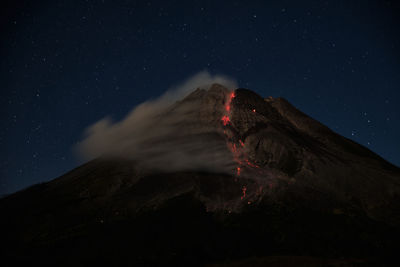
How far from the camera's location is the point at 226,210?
35562 mm

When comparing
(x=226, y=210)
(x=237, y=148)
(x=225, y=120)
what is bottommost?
(x=226, y=210)

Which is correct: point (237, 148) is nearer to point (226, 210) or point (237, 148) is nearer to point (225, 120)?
point (225, 120)

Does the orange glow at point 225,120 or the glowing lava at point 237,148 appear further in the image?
the orange glow at point 225,120

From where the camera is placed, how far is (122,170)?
49.2 metres

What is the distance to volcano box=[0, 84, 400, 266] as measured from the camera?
87.0 feet

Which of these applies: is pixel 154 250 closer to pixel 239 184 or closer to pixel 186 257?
pixel 186 257

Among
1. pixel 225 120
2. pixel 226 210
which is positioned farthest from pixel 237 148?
pixel 226 210

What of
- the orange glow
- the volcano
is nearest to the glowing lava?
the orange glow

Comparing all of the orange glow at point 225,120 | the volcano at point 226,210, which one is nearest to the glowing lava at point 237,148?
the orange glow at point 225,120

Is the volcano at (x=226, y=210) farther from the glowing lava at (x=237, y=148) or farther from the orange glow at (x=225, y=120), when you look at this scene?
the orange glow at (x=225, y=120)

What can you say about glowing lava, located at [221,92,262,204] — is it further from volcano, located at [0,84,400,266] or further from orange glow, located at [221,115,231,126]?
volcano, located at [0,84,400,266]

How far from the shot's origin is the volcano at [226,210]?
26.5 m

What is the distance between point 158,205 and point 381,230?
2811cm

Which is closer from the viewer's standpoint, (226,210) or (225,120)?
(226,210)
